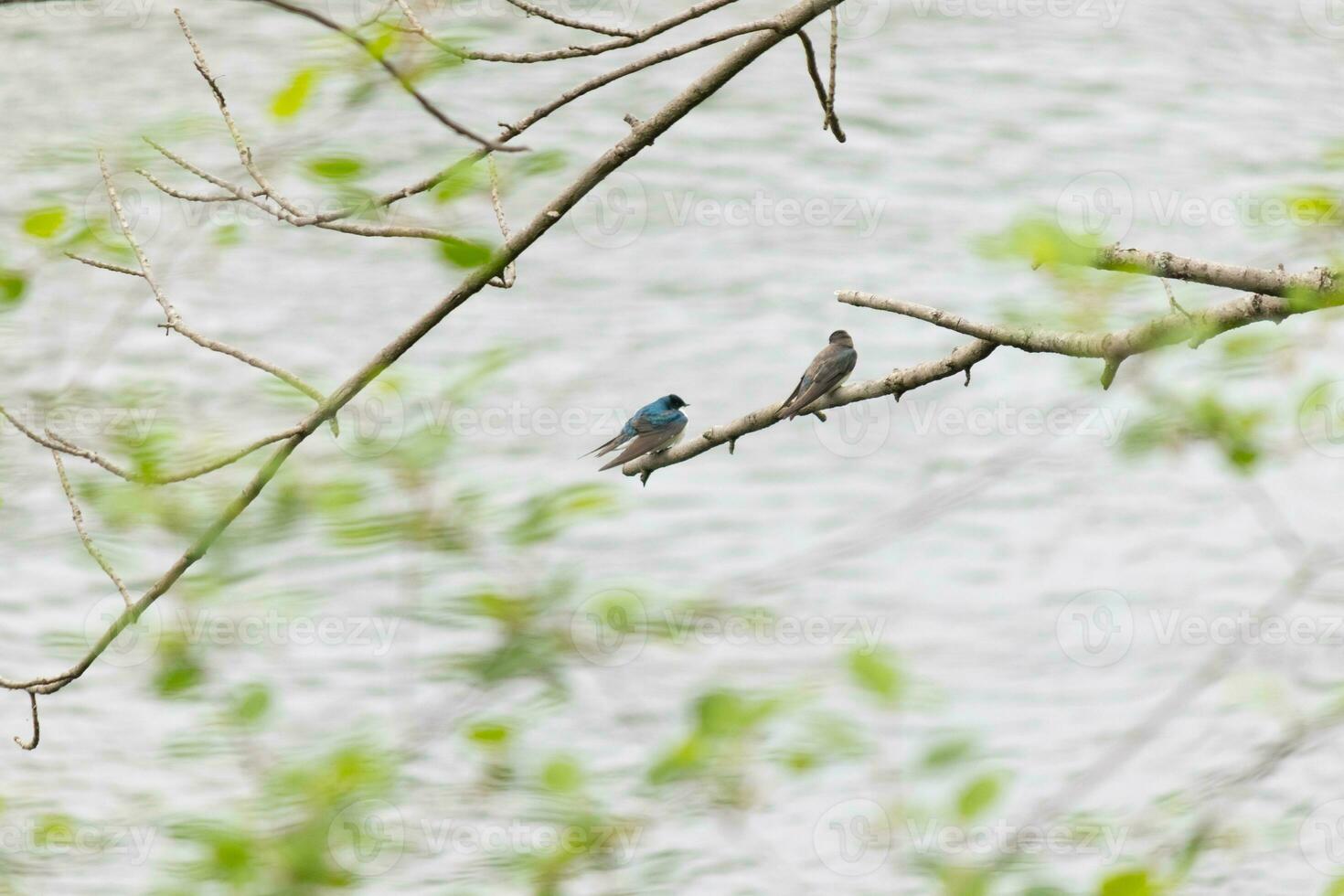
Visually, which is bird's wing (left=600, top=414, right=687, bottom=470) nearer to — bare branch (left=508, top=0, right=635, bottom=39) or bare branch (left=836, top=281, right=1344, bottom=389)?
bare branch (left=836, top=281, right=1344, bottom=389)

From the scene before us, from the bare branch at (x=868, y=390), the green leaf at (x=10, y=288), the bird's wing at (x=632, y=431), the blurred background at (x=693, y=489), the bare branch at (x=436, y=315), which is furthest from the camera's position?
the bird's wing at (x=632, y=431)

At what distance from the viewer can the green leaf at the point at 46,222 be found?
3.24m

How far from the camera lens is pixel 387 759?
8.03ft

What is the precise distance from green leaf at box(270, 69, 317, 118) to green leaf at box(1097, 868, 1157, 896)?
178cm

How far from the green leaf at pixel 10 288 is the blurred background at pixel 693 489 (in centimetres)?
13

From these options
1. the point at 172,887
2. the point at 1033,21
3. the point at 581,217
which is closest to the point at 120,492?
the point at 172,887

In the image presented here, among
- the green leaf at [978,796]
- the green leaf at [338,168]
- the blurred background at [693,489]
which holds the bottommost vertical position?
the blurred background at [693,489]

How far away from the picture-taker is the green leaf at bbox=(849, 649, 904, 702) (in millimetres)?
2086

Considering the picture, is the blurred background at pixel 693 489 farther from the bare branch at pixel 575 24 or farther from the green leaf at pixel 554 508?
the bare branch at pixel 575 24

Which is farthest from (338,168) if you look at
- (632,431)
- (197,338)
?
(632,431)

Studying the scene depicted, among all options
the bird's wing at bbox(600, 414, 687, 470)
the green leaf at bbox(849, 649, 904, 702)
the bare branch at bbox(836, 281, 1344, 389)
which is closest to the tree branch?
the bare branch at bbox(836, 281, 1344, 389)

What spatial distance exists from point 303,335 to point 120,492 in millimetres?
14018

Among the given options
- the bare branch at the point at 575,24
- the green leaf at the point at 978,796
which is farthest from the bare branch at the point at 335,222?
the green leaf at the point at 978,796

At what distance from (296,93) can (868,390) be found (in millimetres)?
1815
